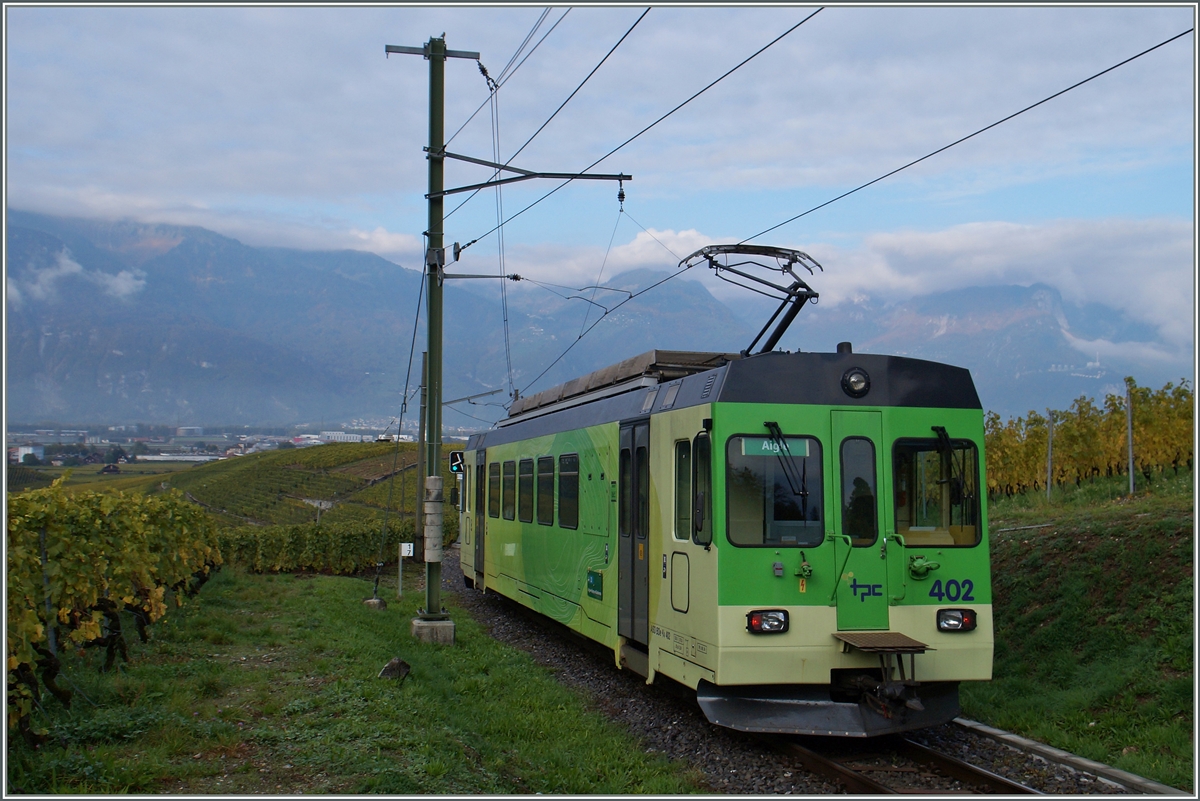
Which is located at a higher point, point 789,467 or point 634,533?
point 789,467

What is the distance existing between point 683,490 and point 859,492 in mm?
1466

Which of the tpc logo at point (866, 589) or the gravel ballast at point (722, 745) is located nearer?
the gravel ballast at point (722, 745)

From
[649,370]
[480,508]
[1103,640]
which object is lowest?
[1103,640]

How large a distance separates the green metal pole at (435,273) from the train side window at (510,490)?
197cm

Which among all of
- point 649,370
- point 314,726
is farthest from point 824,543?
point 314,726

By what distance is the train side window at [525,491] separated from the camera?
14.3 m

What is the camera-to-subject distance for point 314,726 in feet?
24.5

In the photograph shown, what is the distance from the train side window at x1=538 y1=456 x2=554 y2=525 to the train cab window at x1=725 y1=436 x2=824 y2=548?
17.6 ft

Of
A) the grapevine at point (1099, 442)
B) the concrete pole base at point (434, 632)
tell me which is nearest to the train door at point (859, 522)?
the concrete pole base at point (434, 632)

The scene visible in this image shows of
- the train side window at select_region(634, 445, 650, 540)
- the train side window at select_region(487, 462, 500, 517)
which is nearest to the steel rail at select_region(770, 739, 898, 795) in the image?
the train side window at select_region(634, 445, 650, 540)

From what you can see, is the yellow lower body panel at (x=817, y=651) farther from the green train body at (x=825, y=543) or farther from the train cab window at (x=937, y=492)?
the train cab window at (x=937, y=492)

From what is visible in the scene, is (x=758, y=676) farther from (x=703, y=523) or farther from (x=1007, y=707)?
(x=1007, y=707)

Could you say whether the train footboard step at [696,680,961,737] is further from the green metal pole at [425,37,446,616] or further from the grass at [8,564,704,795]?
the green metal pole at [425,37,446,616]

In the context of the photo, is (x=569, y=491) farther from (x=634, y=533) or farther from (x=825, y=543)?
(x=825, y=543)
